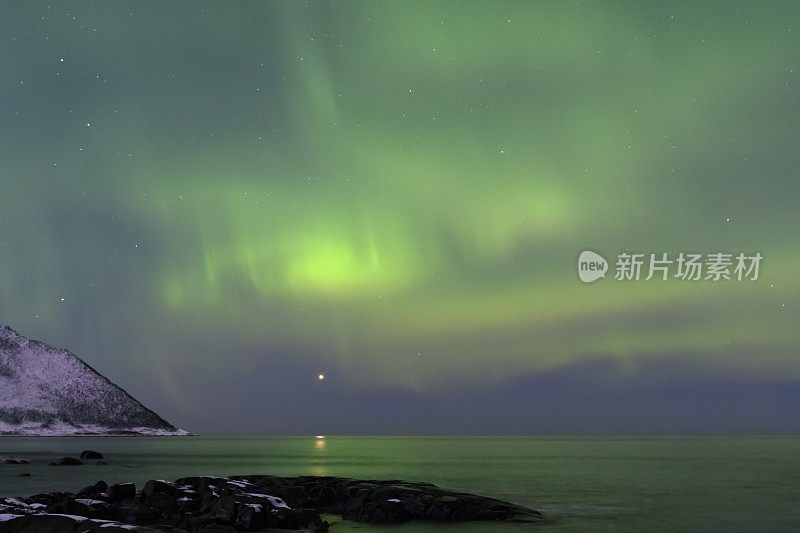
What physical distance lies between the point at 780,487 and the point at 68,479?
6049 centimetres

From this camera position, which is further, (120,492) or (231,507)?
(120,492)

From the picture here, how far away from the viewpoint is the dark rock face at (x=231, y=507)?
2677cm

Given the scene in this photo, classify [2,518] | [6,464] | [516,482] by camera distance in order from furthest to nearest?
[6,464] → [516,482] → [2,518]

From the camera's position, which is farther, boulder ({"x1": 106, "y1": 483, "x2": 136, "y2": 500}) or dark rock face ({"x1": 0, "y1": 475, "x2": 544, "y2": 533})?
boulder ({"x1": 106, "y1": 483, "x2": 136, "y2": 500})

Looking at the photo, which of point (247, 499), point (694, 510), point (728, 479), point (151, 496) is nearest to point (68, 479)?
point (151, 496)

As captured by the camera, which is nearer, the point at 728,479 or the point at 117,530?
the point at 117,530

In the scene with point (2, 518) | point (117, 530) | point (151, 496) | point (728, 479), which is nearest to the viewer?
point (117, 530)

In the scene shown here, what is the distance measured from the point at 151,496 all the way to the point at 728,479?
175 feet

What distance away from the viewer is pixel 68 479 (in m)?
62.2

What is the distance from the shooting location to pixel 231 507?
28.8 metres

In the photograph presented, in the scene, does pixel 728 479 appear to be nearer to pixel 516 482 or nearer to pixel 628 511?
pixel 516 482

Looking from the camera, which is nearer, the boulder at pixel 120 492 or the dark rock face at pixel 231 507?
the dark rock face at pixel 231 507

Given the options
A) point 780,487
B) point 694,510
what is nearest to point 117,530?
point 694,510

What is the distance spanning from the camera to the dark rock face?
26.8 meters
